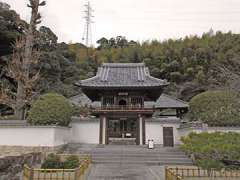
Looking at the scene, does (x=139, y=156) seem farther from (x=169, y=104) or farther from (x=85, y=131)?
(x=169, y=104)

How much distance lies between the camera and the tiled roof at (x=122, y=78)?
23.7 m

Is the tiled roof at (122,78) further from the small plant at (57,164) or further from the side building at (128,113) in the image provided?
the small plant at (57,164)

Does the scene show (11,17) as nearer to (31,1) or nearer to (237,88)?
(31,1)

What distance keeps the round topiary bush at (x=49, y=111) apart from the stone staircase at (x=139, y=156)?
116 inches

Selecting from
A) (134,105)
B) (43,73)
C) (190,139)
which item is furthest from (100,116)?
(43,73)

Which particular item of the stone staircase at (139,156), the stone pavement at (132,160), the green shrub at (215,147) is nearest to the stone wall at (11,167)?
the stone pavement at (132,160)

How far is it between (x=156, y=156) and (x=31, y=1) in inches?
554

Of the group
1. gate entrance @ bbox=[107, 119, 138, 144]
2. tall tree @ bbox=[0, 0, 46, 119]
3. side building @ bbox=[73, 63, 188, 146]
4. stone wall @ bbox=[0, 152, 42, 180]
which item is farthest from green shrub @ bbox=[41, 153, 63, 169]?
gate entrance @ bbox=[107, 119, 138, 144]

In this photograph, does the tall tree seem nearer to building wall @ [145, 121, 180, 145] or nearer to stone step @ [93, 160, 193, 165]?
stone step @ [93, 160, 193, 165]

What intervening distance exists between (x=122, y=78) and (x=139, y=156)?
31.2ft

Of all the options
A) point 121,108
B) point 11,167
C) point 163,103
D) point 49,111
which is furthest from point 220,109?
point 163,103

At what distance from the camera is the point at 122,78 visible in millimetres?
26094

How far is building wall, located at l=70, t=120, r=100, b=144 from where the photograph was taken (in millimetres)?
24359

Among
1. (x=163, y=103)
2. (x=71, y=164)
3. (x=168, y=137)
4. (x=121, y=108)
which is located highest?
(x=163, y=103)
